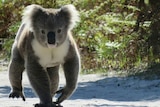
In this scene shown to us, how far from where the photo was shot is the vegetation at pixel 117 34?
419 inches

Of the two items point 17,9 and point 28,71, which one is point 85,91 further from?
point 17,9

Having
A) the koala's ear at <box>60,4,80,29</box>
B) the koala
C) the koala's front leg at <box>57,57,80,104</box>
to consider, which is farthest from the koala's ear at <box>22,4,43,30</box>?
the koala's front leg at <box>57,57,80,104</box>

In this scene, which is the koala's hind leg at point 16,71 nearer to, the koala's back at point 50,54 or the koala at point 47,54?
the koala at point 47,54

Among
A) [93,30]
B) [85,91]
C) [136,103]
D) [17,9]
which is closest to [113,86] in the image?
[85,91]

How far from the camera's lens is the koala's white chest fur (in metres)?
5.21

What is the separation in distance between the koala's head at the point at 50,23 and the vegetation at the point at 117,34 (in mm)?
4667

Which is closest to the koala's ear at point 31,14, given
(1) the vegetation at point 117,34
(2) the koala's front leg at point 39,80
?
(2) the koala's front leg at point 39,80

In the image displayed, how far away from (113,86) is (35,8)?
3205 millimetres

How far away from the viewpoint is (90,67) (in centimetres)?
1126

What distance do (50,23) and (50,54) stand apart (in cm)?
29

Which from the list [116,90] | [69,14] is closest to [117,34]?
[116,90]

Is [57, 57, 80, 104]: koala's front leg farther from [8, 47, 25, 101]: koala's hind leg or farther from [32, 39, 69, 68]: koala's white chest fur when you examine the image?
[8, 47, 25, 101]: koala's hind leg

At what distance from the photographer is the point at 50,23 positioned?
209 inches

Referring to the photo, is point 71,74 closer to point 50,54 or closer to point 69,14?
point 50,54
